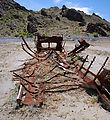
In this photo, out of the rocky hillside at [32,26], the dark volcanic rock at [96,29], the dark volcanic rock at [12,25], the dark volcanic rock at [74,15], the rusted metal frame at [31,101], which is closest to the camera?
the rusted metal frame at [31,101]

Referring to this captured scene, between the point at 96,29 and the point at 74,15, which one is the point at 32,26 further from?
the point at 74,15

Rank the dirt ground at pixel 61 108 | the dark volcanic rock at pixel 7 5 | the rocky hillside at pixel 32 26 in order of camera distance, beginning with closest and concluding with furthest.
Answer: the dirt ground at pixel 61 108 → the rocky hillside at pixel 32 26 → the dark volcanic rock at pixel 7 5

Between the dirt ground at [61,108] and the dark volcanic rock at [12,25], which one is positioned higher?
the dirt ground at [61,108]

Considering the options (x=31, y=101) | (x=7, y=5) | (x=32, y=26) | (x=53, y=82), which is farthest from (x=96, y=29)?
(x=7, y=5)

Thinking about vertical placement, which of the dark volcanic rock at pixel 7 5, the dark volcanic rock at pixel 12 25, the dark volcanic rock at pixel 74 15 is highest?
the dark volcanic rock at pixel 74 15

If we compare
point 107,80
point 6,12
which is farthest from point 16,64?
point 6,12

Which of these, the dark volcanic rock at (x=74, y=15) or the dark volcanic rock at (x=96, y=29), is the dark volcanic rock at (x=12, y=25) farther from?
the dark volcanic rock at (x=74, y=15)

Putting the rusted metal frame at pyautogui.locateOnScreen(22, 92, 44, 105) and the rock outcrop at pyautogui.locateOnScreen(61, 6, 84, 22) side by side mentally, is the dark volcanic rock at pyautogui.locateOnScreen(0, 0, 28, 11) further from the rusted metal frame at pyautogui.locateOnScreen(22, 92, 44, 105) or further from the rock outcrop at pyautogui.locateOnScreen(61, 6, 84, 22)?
the rusted metal frame at pyautogui.locateOnScreen(22, 92, 44, 105)

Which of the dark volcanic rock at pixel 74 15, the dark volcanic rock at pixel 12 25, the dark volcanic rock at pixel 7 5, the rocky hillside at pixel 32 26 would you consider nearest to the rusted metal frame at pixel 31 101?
the rocky hillside at pixel 32 26

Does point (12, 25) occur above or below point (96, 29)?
below

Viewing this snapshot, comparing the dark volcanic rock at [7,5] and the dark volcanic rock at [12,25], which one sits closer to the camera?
the dark volcanic rock at [12,25]

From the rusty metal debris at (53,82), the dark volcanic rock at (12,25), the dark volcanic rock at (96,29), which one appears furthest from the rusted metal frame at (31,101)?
the dark volcanic rock at (12,25)

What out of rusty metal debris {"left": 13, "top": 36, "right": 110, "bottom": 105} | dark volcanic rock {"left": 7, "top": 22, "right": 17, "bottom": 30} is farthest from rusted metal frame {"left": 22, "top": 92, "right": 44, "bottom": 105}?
dark volcanic rock {"left": 7, "top": 22, "right": 17, "bottom": 30}

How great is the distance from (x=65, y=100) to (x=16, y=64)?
195 inches
